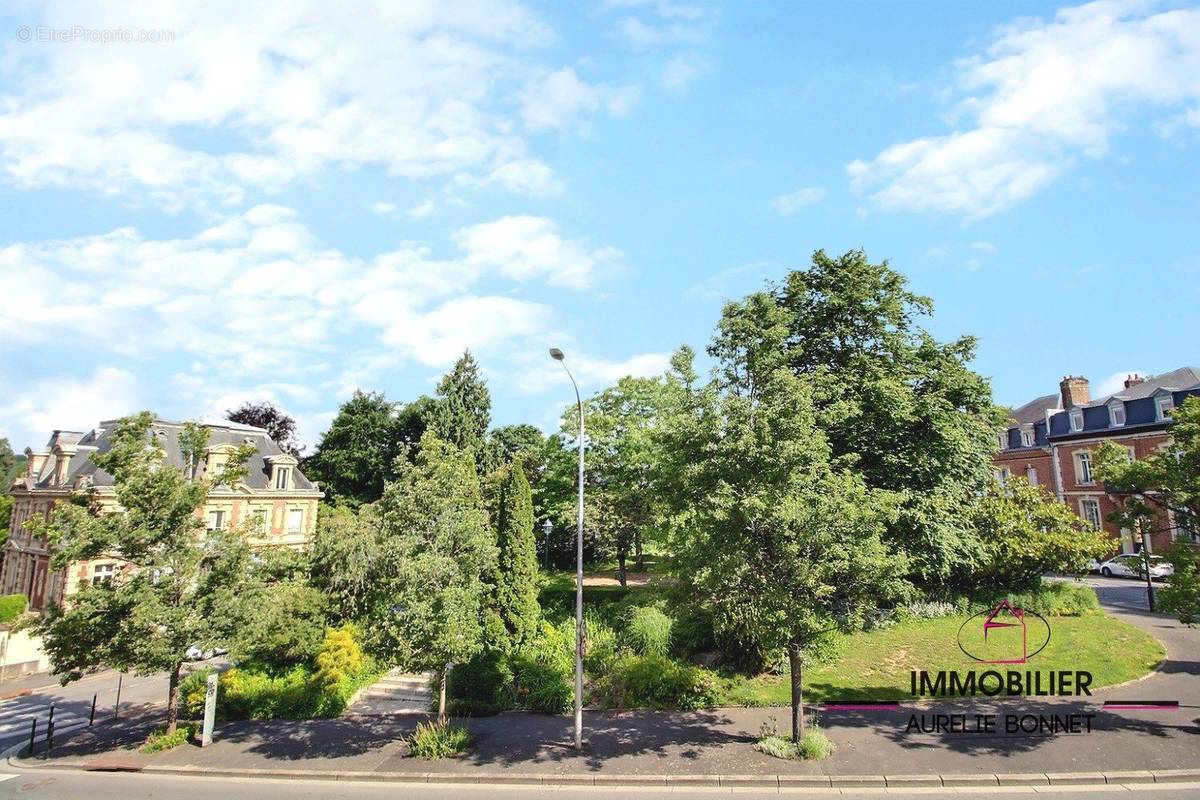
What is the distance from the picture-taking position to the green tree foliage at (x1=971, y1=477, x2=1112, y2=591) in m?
23.7

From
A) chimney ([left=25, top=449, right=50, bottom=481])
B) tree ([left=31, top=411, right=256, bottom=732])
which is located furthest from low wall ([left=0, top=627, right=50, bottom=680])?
tree ([left=31, top=411, right=256, bottom=732])

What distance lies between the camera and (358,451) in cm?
5088

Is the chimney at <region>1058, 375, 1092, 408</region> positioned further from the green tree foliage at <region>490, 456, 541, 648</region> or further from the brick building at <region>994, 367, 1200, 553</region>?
the green tree foliage at <region>490, 456, 541, 648</region>

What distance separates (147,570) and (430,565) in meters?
8.57

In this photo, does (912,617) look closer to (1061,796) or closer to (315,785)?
(1061,796)

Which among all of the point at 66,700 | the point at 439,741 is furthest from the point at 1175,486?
the point at 66,700

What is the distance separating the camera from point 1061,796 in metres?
12.3

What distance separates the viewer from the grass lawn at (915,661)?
60.7 ft

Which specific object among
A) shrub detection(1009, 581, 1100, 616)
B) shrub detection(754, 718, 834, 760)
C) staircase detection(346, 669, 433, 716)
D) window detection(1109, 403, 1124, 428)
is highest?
window detection(1109, 403, 1124, 428)

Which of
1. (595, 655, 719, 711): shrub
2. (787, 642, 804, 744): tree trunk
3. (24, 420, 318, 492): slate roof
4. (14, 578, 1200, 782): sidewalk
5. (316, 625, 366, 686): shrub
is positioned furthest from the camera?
(24, 420, 318, 492): slate roof

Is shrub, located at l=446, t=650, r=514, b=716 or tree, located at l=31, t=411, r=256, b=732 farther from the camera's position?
shrub, located at l=446, t=650, r=514, b=716

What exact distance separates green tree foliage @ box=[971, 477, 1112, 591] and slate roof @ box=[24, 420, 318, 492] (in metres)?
35.6

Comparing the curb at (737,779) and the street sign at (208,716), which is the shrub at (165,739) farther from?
the curb at (737,779)

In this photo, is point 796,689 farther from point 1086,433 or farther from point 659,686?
point 1086,433
